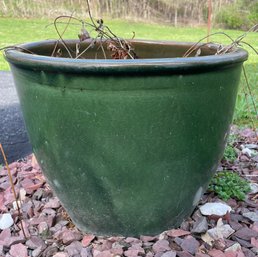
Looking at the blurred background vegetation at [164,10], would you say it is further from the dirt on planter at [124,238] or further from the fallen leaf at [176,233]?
the fallen leaf at [176,233]

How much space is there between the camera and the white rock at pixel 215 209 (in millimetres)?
1839

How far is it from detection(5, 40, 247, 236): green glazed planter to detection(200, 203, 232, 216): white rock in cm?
18

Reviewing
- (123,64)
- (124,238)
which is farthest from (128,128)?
(124,238)

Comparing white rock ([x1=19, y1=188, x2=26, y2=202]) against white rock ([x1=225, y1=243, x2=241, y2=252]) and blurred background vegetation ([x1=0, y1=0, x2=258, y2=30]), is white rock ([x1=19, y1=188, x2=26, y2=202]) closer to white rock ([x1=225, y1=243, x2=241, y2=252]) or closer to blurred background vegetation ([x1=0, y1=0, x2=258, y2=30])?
white rock ([x1=225, y1=243, x2=241, y2=252])

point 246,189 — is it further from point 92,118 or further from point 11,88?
point 11,88

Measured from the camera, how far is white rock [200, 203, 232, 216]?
1839 mm

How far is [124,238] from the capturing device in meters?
1.70

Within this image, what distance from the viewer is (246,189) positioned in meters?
2.08

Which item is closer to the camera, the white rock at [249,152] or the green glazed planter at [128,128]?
the green glazed planter at [128,128]

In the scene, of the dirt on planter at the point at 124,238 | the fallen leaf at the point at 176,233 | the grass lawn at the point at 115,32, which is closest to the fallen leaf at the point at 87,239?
the dirt on planter at the point at 124,238

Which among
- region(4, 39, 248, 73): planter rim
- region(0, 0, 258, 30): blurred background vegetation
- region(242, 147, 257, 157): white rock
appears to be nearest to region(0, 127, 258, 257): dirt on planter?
region(242, 147, 257, 157): white rock

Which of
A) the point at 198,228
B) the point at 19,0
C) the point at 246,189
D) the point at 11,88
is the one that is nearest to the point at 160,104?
the point at 198,228

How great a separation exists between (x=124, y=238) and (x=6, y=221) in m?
0.56

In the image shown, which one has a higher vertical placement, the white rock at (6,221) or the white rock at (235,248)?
the white rock at (235,248)
